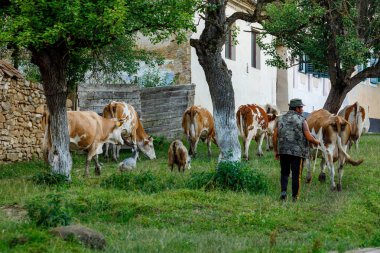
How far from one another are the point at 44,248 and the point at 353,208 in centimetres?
677

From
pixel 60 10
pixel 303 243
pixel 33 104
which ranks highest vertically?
pixel 60 10

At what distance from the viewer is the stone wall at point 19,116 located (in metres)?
24.0

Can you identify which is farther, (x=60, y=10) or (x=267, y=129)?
(x=267, y=129)

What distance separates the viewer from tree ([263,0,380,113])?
27.4 metres

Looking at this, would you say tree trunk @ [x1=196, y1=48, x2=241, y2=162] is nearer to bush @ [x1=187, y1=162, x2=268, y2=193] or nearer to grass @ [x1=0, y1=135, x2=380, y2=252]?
grass @ [x1=0, y1=135, x2=380, y2=252]

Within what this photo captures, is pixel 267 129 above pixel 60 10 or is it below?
below

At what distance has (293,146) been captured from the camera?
1636cm

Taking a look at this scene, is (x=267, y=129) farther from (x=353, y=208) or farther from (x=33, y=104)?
(x=353, y=208)

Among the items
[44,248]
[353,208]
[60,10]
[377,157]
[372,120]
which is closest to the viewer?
[44,248]

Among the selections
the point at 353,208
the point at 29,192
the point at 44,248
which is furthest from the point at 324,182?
the point at 44,248

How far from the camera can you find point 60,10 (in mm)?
16328

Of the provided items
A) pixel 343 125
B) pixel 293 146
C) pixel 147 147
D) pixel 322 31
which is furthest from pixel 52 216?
pixel 322 31

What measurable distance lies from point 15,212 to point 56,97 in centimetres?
443

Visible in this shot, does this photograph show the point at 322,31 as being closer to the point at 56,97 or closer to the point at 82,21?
the point at 56,97
